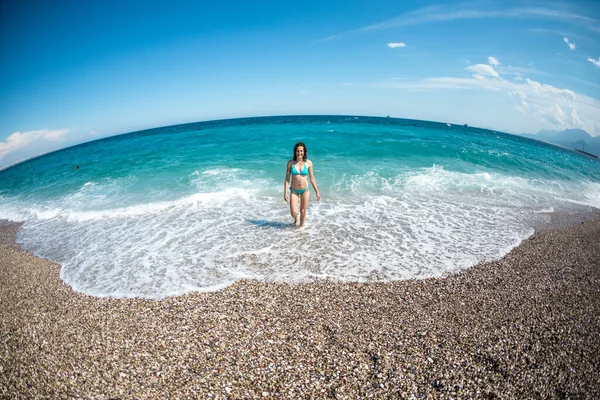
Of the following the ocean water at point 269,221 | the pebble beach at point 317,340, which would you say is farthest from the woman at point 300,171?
the pebble beach at point 317,340

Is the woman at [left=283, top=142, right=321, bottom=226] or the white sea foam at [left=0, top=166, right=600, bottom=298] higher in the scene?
the woman at [left=283, top=142, right=321, bottom=226]

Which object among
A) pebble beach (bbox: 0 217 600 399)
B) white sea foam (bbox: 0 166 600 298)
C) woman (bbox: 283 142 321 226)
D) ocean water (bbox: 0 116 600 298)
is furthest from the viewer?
woman (bbox: 283 142 321 226)

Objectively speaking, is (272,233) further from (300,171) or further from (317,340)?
(317,340)

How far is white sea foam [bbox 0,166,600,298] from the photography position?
238 inches

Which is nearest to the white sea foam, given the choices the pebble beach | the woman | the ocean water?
the ocean water

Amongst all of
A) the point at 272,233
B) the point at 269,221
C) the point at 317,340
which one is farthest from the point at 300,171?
the point at 317,340

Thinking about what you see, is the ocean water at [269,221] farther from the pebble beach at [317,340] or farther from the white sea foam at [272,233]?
the pebble beach at [317,340]

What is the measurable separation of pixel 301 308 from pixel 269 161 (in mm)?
14654

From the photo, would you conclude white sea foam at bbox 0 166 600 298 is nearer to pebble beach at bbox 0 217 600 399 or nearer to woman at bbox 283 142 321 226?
pebble beach at bbox 0 217 600 399

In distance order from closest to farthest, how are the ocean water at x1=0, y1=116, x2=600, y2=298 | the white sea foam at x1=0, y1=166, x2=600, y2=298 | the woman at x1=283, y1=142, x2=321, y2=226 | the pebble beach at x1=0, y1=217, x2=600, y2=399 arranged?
the pebble beach at x1=0, y1=217, x2=600, y2=399 < the white sea foam at x1=0, y1=166, x2=600, y2=298 < the ocean water at x1=0, y1=116, x2=600, y2=298 < the woman at x1=283, y1=142, x2=321, y2=226

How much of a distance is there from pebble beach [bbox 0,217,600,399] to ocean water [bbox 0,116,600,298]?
2.26ft

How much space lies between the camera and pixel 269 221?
29.0ft

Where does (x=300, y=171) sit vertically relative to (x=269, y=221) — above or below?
above

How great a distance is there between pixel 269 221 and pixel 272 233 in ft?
3.15
